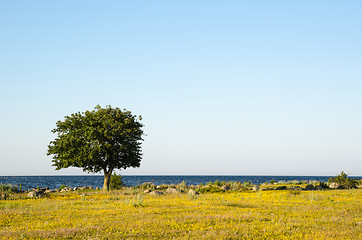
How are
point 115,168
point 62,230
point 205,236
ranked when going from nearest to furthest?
point 205,236
point 62,230
point 115,168

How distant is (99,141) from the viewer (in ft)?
127

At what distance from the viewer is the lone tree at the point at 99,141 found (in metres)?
37.7

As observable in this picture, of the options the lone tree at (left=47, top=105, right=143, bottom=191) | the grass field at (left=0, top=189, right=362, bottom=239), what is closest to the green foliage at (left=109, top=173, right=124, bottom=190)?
the lone tree at (left=47, top=105, right=143, bottom=191)

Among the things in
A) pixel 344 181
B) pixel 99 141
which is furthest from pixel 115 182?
pixel 344 181

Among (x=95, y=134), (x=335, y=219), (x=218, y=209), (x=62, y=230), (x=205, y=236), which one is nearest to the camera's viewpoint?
(x=205, y=236)

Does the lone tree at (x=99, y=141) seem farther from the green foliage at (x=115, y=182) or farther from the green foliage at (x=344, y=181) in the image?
the green foliage at (x=344, y=181)

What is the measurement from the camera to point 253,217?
55.9 feet

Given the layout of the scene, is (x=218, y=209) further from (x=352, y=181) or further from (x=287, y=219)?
(x=352, y=181)

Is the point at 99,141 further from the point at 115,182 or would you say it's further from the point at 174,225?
the point at 174,225

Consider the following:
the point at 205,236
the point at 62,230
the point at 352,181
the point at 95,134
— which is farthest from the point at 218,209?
the point at 352,181

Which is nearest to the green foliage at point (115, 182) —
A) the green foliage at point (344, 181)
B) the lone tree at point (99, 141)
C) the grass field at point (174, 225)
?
the lone tree at point (99, 141)

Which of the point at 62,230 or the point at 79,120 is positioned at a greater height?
the point at 79,120

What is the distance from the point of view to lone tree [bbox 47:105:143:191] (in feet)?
124

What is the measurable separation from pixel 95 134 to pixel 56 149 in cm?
510
